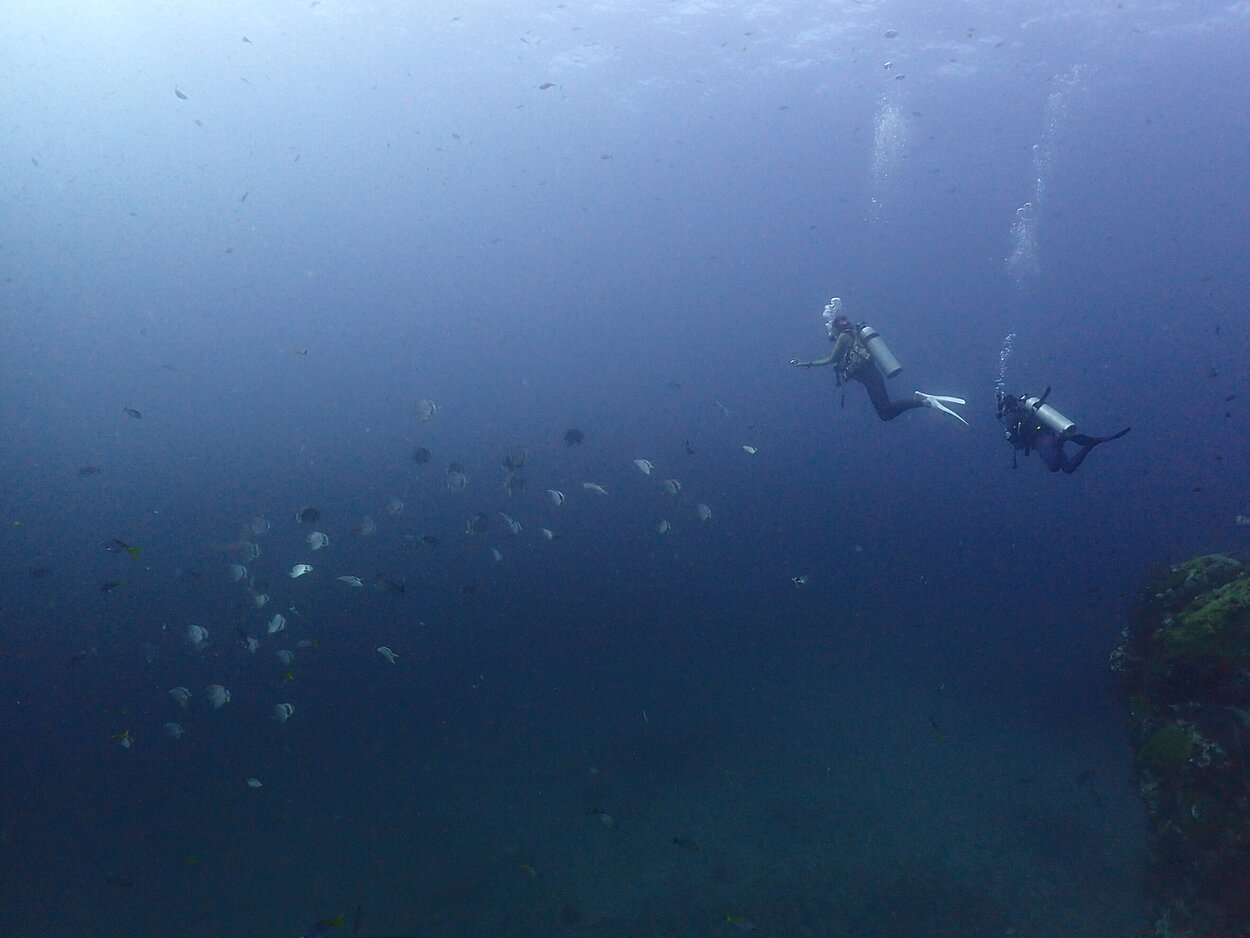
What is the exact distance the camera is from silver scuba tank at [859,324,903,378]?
36.0 ft

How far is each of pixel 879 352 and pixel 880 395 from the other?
154cm

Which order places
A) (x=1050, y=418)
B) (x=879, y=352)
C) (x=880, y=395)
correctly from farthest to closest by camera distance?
1. (x=880, y=395)
2. (x=879, y=352)
3. (x=1050, y=418)

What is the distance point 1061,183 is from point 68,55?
197 feet

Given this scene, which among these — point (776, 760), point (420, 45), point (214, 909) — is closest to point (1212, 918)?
point (776, 760)

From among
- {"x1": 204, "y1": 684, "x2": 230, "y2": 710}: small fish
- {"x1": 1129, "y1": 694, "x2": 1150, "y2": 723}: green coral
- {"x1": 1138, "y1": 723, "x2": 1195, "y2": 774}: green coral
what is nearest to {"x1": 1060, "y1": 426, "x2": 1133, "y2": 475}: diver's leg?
{"x1": 1129, "y1": 694, "x2": 1150, "y2": 723}: green coral

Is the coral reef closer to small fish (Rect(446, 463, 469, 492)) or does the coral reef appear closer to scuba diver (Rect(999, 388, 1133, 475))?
scuba diver (Rect(999, 388, 1133, 475))

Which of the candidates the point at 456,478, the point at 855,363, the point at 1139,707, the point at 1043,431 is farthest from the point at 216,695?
the point at 1043,431

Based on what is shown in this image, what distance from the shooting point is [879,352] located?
36.6ft

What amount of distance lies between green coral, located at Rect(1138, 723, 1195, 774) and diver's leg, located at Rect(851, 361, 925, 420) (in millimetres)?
5818

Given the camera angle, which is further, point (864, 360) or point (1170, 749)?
point (864, 360)

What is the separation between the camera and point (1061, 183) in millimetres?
51531

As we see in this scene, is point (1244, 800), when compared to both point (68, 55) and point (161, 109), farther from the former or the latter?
point (161, 109)

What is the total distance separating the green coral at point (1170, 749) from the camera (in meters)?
7.54

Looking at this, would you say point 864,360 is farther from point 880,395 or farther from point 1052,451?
point 1052,451
